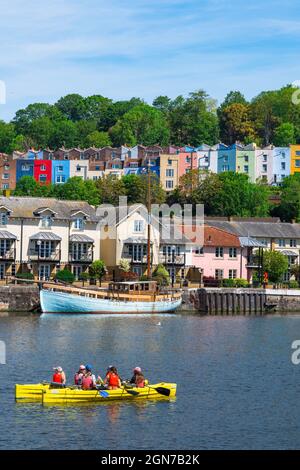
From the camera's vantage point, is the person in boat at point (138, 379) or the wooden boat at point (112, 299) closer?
the person in boat at point (138, 379)

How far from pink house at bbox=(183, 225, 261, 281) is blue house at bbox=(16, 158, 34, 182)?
72.3 meters

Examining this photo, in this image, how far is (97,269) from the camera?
4530 inches

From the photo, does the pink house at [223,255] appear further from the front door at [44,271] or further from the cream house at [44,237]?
the front door at [44,271]

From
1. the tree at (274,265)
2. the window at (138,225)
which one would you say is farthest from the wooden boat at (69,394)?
the tree at (274,265)

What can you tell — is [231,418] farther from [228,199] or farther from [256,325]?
[228,199]

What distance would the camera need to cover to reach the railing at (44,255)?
11288cm

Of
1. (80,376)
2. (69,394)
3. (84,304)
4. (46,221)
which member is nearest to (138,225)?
(46,221)

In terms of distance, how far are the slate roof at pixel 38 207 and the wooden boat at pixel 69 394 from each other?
54012mm

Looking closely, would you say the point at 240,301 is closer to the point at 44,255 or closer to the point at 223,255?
the point at 223,255

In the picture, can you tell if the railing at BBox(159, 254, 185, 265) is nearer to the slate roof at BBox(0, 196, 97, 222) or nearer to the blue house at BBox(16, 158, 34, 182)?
the slate roof at BBox(0, 196, 97, 222)

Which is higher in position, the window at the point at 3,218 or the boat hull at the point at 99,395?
the window at the point at 3,218

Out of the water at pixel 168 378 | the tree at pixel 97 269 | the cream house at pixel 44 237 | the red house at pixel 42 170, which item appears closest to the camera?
the water at pixel 168 378

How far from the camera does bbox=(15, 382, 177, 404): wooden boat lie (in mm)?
58781

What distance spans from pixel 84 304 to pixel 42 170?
94549 mm
